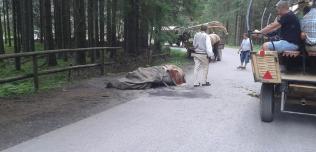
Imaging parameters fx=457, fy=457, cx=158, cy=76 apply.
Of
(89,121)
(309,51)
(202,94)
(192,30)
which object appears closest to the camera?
(89,121)

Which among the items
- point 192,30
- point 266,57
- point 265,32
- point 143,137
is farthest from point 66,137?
point 192,30

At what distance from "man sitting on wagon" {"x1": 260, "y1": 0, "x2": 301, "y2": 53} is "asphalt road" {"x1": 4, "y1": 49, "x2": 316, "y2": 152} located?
4.73 feet

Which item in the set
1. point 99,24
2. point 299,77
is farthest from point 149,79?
point 99,24

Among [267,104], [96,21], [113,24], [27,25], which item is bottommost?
[267,104]

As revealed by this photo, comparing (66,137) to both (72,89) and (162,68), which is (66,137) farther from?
(162,68)

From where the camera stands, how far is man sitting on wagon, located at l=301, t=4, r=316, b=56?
9281 millimetres

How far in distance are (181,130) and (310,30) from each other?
3837mm

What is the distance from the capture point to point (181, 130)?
26.3 ft

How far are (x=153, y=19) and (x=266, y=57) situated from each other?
1582 centimetres

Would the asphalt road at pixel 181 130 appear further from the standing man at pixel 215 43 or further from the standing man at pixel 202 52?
the standing man at pixel 215 43

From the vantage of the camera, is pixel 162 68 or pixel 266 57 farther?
Answer: pixel 162 68

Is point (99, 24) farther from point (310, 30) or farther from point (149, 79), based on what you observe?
point (310, 30)

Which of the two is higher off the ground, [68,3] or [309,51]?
[68,3]

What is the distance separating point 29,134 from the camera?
7656 mm
